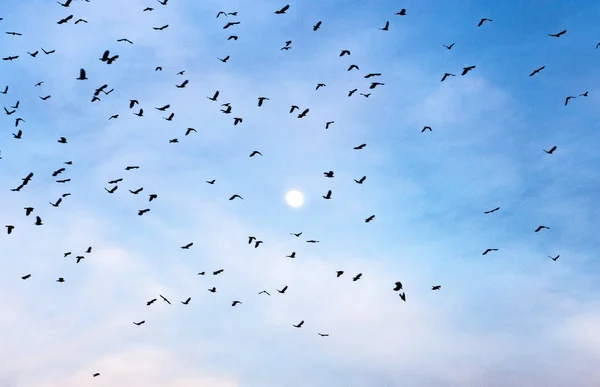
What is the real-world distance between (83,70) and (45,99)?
5.15 meters

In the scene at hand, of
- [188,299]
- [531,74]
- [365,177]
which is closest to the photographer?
[531,74]

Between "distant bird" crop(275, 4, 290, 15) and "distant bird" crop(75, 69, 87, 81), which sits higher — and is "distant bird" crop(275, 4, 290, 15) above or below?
above

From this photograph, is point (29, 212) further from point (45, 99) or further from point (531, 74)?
point (531, 74)

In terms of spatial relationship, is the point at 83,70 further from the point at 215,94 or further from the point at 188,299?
the point at 188,299

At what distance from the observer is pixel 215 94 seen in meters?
49.2

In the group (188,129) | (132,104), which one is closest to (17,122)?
(132,104)

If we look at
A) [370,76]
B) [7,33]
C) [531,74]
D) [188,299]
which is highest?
[7,33]

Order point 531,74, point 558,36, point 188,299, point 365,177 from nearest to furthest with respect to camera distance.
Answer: point 531,74, point 558,36, point 365,177, point 188,299

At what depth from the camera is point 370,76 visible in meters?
50.4

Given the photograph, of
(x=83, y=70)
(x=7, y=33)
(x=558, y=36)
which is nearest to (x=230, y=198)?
(x=83, y=70)

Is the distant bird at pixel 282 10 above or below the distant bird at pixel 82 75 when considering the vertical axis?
above

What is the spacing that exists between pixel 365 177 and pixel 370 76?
Result: 8917 millimetres

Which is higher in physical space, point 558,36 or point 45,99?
point 558,36

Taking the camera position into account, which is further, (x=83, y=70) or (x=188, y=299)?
(x=188, y=299)
